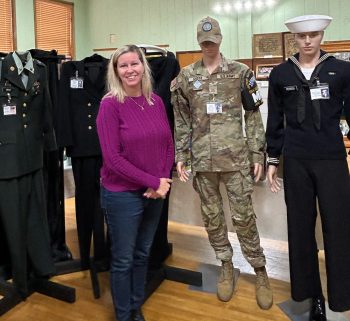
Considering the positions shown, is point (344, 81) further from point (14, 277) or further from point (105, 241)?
point (14, 277)

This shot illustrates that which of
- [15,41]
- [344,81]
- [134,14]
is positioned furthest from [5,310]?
[134,14]

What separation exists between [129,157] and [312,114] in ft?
2.97

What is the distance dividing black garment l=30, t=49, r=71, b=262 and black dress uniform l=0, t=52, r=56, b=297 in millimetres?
263

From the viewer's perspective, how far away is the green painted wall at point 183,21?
7.55 m

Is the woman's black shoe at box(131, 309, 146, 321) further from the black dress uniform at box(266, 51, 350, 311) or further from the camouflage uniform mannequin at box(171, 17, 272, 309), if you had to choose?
the black dress uniform at box(266, 51, 350, 311)

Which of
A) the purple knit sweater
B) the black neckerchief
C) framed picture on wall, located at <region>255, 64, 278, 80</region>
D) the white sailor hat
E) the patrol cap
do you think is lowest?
the purple knit sweater

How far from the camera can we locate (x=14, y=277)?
8.54 feet

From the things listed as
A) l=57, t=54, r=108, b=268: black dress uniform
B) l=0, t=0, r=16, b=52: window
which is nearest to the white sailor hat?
l=57, t=54, r=108, b=268: black dress uniform

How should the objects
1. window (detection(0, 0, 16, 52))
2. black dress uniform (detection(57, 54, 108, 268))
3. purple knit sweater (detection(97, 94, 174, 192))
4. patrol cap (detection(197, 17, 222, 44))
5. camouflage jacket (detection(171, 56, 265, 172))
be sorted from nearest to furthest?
purple knit sweater (detection(97, 94, 174, 192)) < patrol cap (detection(197, 17, 222, 44)) < camouflage jacket (detection(171, 56, 265, 172)) < black dress uniform (detection(57, 54, 108, 268)) < window (detection(0, 0, 16, 52))

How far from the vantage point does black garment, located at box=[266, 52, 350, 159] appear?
1.98 metres

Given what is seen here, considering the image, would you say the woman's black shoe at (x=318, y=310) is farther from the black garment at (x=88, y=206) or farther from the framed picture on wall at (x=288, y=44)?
the framed picture on wall at (x=288, y=44)

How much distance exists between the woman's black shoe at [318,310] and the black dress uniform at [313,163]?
0.19 feet

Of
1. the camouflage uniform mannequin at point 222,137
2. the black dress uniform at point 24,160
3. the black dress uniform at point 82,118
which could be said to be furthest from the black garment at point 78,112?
the camouflage uniform mannequin at point 222,137

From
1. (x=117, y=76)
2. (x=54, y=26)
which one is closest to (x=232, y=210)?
(x=117, y=76)
